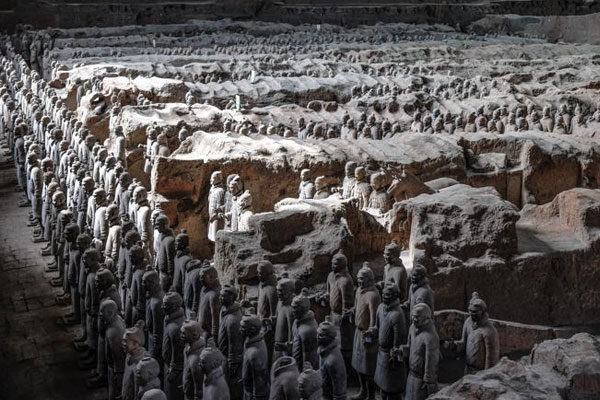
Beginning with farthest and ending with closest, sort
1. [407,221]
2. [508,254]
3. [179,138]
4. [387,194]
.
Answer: [179,138], [387,194], [407,221], [508,254]

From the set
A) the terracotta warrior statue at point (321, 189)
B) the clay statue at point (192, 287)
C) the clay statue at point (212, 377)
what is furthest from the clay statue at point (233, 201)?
the clay statue at point (212, 377)

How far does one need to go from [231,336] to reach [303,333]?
49 cm

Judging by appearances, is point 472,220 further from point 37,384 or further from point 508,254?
point 37,384

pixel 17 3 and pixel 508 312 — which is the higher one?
pixel 17 3

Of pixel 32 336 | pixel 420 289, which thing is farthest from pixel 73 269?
pixel 420 289

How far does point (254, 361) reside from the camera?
423 centimetres

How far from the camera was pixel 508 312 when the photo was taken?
5723 millimetres

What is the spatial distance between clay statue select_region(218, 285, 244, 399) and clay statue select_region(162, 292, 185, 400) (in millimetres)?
256

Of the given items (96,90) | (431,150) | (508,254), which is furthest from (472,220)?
(96,90)

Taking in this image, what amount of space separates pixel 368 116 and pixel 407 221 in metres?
5.66

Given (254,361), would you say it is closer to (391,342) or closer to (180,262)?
(391,342)

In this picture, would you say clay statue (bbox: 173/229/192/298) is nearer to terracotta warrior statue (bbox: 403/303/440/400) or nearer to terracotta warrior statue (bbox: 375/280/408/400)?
terracotta warrior statue (bbox: 375/280/408/400)

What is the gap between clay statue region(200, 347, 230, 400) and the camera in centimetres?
380

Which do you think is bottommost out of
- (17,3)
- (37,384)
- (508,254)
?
(37,384)
